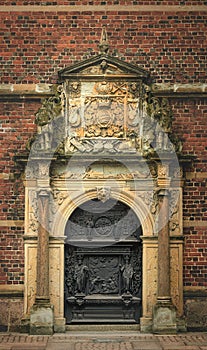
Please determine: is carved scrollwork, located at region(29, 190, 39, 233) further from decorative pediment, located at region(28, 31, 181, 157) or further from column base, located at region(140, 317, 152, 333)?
column base, located at region(140, 317, 152, 333)

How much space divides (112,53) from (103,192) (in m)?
2.44

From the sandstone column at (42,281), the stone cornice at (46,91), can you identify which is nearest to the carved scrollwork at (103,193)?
the sandstone column at (42,281)

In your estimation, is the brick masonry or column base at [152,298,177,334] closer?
column base at [152,298,177,334]

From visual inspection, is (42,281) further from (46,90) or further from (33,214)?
(46,90)

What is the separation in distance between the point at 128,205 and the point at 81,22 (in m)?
3.28

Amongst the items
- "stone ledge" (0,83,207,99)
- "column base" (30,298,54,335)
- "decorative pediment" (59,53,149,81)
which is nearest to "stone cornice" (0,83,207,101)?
"stone ledge" (0,83,207,99)

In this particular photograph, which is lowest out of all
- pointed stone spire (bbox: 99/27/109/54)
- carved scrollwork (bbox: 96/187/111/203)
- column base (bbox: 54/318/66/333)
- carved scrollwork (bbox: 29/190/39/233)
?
column base (bbox: 54/318/66/333)

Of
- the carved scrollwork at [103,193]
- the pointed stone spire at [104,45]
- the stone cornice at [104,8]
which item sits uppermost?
the stone cornice at [104,8]

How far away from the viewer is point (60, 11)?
12.1 m

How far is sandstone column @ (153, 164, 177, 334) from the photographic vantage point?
37.2ft

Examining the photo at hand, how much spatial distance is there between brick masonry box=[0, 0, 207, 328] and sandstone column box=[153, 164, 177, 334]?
1.60 feet

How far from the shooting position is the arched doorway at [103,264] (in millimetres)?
11719

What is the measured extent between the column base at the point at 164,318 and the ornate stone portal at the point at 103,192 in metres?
0.08

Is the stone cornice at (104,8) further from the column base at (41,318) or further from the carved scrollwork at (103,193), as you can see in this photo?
the column base at (41,318)
